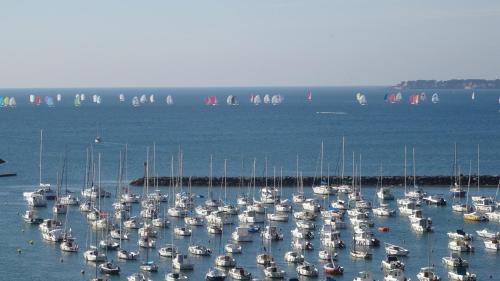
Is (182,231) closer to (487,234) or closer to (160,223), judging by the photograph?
(160,223)

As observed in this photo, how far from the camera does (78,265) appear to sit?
52.5 m

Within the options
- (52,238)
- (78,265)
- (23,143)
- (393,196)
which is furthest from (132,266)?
(23,143)

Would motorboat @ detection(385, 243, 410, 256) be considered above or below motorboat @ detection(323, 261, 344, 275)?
above

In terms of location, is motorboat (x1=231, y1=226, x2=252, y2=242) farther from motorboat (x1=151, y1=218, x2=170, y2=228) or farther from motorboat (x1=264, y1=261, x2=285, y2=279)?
motorboat (x1=264, y1=261, x2=285, y2=279)

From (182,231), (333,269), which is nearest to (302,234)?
(182,231)

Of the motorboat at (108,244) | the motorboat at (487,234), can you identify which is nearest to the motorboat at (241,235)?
the motorboat at (108,244)

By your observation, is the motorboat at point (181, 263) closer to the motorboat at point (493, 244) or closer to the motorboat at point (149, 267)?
the motorboat at point (149, 267)

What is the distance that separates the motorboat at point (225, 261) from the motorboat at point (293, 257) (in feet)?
8.87

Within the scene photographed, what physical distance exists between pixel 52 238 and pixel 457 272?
2317 centimetres

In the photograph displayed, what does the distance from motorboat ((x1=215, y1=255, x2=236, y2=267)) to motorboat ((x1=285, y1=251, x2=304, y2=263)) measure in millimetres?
2705

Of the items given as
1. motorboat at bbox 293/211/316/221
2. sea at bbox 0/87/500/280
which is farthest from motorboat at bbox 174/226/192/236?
motorboat at bbox 293/211/316/221

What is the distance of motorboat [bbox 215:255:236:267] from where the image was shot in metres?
51.4

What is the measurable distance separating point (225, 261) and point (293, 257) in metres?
3.45

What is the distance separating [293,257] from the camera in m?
52.3
